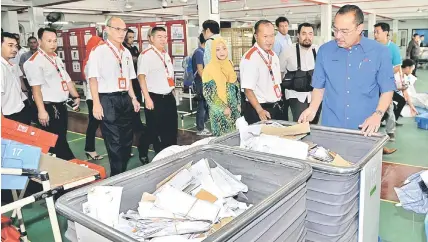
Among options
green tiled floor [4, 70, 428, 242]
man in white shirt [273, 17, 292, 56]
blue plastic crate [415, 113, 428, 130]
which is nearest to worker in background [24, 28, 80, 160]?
green tiled floor [4, 70, 428, 242]

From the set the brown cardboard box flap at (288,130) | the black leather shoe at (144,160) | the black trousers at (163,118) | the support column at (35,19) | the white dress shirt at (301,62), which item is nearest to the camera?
the brown cardboard box flap at (288,130)

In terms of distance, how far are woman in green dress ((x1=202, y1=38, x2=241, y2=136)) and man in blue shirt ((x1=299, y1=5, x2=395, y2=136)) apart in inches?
38.2

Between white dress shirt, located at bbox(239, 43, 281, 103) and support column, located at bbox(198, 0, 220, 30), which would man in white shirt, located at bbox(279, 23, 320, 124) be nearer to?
white dress shirt, located at bbox(239, 43, 281, 103)

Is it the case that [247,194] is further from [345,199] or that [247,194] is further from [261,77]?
[261,77]

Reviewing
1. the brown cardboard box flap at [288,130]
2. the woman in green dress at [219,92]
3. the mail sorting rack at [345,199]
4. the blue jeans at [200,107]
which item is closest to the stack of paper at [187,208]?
the mail sorting rack at [345,199]

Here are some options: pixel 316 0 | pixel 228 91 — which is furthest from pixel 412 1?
pixel 228 91

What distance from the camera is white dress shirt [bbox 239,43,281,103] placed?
9.71 ft

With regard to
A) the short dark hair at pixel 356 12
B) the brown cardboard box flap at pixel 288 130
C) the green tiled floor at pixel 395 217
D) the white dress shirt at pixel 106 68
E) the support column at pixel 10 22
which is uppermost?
the support column at pixel 10 22

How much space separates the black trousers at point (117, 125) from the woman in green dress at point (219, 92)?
756 millimetres

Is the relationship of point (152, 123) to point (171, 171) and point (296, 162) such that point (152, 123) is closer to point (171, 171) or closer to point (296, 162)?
point (171, 171)

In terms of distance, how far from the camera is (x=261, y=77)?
9.93 ft

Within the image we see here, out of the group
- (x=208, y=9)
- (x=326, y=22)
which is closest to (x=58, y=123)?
(x=208, y=9)

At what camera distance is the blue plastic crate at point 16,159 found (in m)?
1.79

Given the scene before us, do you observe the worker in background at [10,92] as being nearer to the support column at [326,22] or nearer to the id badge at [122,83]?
the id badge at [122,83]
